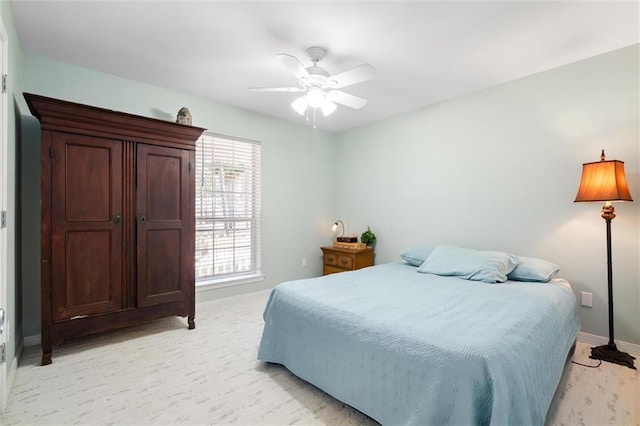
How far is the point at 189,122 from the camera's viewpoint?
316 centimetres

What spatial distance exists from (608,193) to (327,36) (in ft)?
7.82

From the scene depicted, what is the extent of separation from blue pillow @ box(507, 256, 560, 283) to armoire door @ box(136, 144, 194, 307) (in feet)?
9.77

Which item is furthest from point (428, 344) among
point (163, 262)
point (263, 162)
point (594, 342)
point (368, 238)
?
point (263, 162)

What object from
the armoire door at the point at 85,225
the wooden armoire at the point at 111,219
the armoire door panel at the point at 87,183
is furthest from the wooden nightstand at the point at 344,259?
the armoire door panel at the point at 87,183

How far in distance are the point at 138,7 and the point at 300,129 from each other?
2722mm

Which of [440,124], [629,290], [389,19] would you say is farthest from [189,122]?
[629,290]

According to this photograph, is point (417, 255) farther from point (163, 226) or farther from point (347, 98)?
point (163, 226)

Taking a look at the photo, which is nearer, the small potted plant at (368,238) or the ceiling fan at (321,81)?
the ceiling fan at (321,81)

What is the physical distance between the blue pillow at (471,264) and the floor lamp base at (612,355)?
82 cm

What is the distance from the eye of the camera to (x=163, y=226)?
286 centimetres

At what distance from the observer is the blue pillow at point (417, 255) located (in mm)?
3357

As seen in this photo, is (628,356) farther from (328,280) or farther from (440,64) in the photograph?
(440,64)

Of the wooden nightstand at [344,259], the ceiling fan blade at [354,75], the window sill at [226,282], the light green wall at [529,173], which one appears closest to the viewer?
the ceiling fan blade at [354,75]

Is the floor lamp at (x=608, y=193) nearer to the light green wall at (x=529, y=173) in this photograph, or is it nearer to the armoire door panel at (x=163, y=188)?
the light green wall at (x=529, y=173)
